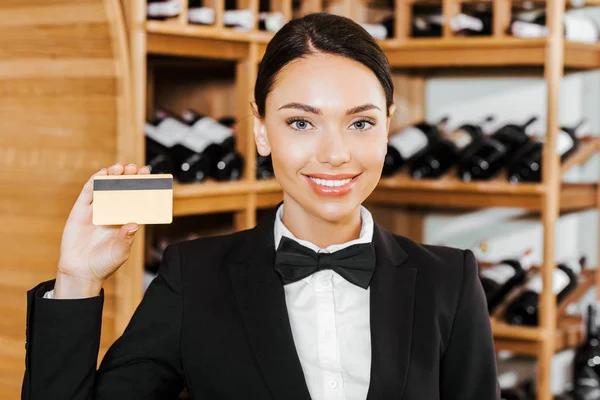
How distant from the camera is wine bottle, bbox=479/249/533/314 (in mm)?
3045

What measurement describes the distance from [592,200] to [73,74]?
2.08 m

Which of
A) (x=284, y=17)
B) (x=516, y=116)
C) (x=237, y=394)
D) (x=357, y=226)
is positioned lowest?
(x=237, y=394)

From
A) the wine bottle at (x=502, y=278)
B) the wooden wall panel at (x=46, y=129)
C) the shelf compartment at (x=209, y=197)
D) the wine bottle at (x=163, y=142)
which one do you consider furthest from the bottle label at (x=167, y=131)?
the wine bottle at (x=502, y=278)

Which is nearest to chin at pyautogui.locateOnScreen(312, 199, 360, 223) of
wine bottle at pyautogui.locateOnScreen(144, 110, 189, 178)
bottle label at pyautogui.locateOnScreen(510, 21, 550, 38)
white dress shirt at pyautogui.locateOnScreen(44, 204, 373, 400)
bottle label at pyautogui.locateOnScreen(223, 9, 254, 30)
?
white dress shirt at pyautogui.locateOnScreen(44, 204, 373, 400)

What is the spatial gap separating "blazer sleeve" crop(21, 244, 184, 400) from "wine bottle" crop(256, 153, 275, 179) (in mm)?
1437

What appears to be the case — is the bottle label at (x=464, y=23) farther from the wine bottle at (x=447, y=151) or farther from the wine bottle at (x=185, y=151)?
the wine bottle at (x=185, y=151)

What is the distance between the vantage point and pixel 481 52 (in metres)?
3.09

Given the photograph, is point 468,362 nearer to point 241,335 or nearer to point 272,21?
point 241,335

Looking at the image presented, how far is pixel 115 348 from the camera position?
55.6 inches

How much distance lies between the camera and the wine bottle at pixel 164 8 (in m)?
2.48

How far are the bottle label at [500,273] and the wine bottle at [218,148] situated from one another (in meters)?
0.97

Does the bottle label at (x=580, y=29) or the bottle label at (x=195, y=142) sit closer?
the bottle label at (x=195, y=142)

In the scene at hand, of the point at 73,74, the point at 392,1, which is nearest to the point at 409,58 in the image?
the point at 392,1

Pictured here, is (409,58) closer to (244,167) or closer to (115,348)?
(244,167)
